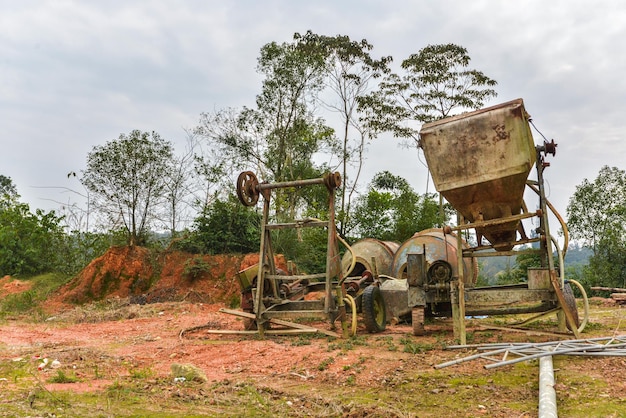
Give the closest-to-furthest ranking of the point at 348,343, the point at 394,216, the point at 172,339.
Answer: the point at 348,343, the point at 172,339, the point at 394,216

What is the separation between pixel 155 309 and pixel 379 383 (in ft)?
28.1

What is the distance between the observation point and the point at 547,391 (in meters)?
3.91

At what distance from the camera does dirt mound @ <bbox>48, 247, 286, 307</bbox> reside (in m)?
14.4

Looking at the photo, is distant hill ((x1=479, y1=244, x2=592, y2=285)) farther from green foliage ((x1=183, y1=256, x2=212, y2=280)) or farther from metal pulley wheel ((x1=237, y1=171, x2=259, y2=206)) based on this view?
green foliage ((x1=183, y1=256, x2=212, y2=280))

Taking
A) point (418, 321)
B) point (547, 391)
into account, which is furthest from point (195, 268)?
point (547, 391)

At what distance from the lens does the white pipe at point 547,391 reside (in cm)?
349

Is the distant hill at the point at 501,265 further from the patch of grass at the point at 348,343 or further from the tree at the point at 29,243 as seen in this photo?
the tree at the point at 29,243

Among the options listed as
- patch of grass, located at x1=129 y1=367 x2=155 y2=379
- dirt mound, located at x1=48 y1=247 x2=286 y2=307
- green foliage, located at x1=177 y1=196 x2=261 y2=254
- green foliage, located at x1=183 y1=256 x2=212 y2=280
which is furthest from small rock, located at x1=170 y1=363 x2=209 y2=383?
green foliage, located at x1=177 y1=196 x2=261 y2=254

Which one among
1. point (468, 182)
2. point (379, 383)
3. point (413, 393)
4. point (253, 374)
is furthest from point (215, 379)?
point (468, 182)

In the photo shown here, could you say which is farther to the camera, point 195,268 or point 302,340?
point 195,268

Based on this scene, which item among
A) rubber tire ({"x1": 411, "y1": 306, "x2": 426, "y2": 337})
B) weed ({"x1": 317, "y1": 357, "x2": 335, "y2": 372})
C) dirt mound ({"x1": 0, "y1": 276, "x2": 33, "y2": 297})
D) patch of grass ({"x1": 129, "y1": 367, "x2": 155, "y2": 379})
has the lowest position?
patch of grass ({"x1": 129, "y1": 367, "x2": 155, "y2": 379})

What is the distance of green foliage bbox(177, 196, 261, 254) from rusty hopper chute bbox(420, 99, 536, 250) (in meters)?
9.89

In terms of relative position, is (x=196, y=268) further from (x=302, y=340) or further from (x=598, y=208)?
(x=598, y=208)

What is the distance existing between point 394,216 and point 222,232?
7107 millimetres
